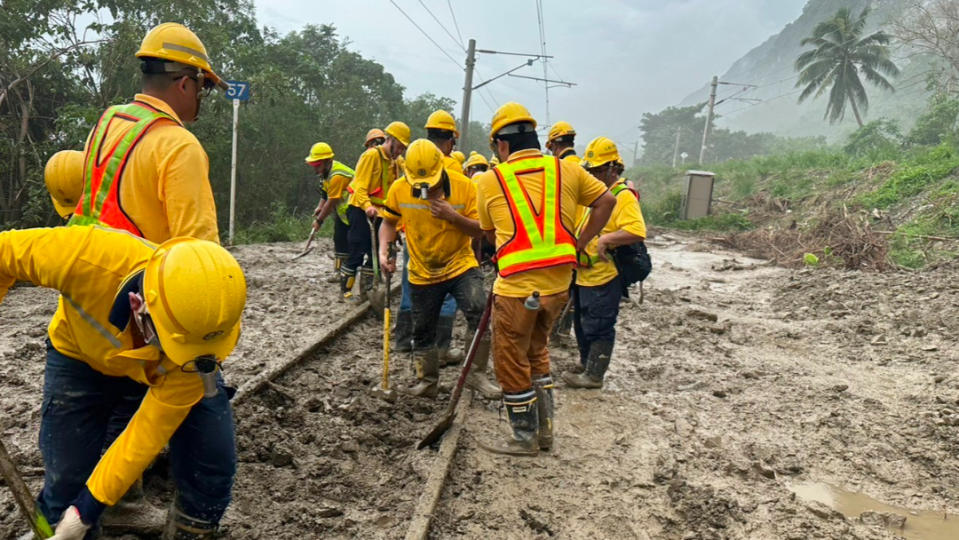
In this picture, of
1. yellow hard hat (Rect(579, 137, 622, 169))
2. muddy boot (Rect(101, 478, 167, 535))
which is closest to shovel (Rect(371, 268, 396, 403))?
yellow hard hat (Rect(579, 137, 622, 169))

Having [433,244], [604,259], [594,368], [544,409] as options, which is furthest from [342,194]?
[544,409]

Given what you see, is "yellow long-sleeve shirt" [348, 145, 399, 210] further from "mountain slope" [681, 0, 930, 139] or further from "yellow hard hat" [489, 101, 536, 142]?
"mountain slope" [681, 0, 930, 139]

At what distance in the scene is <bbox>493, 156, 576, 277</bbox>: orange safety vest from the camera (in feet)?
11.4

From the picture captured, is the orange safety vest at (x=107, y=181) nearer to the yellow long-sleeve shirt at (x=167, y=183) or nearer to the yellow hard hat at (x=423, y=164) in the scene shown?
the yellow long-sleeve shirt at (x=167, y=183)

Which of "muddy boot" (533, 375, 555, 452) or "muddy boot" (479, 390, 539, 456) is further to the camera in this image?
"muddy boot" (533, 375, 555, 452)

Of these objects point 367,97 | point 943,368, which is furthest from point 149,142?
point 367,97

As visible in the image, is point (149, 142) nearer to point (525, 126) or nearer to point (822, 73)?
point (525, 126)

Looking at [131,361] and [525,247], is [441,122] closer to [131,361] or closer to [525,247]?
[525,247]

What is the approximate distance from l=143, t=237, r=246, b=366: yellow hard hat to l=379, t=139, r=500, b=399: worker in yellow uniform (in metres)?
2.54

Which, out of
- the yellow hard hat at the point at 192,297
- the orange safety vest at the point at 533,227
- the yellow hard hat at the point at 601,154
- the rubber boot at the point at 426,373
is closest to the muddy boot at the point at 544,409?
the orange safety vest at the point at 533,227

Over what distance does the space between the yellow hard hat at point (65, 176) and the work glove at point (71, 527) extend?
4.77ft

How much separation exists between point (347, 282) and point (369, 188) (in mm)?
1343

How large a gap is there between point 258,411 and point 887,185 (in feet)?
56.8

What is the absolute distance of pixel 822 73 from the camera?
137 feet
